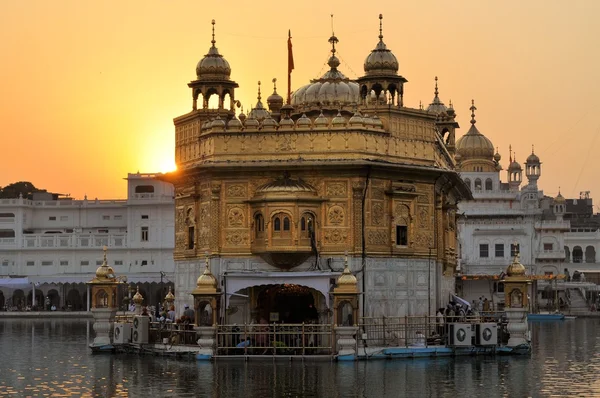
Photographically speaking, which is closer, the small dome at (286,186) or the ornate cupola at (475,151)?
the small dome at (286,186)

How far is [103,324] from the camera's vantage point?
4072cm

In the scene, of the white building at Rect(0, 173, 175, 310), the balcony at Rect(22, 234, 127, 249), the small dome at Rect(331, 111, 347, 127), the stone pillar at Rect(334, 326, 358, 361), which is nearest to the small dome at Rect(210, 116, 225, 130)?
the small dome at Rect(331, 111, 347, 127)

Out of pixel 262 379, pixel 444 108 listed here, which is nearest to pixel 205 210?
pixel 262 379

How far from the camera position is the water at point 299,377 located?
90.8 ft

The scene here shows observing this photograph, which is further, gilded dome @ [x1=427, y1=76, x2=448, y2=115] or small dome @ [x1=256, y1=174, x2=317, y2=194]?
gilded dome @ [x1=427, y1=76, x2=448, y2=115]

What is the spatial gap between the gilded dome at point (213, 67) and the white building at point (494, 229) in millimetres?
57777

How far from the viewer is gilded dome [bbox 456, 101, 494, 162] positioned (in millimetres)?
105375

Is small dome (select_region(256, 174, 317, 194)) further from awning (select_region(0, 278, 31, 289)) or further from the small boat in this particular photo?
awning (select_region(0, 278, 31, 289))

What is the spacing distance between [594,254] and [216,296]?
264ft

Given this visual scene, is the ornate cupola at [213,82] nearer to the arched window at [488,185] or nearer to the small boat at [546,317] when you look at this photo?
the small boat at [546,317]

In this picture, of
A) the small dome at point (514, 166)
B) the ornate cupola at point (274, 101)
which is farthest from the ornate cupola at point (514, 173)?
the ornate cupola at point (274, 101)

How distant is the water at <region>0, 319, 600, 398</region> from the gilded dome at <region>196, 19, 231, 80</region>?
33.6ft

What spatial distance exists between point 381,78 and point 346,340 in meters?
10.1

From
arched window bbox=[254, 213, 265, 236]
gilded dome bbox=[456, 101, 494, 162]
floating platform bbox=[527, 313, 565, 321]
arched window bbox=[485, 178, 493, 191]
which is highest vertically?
gilded dome bbox=[456, 101, 494, 162]
